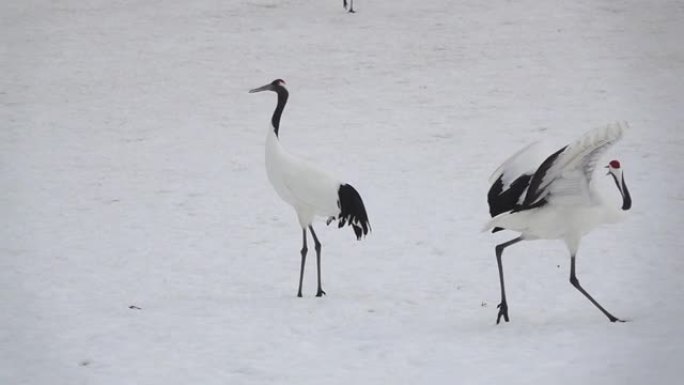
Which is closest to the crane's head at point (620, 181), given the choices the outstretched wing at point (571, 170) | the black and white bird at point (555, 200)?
the black and white bird at point (555, 200)

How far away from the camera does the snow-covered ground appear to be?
244 inches

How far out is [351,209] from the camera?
303 inches

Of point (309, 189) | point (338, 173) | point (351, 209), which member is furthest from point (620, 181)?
point (338, 173)

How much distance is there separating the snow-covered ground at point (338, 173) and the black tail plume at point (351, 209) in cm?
50

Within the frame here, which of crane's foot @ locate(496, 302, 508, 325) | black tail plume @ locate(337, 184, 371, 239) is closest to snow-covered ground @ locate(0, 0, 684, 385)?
crane's foot @ locate(496, 302, 508, 325)

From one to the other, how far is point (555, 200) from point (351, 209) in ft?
5.75

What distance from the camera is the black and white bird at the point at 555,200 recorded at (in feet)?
20.4

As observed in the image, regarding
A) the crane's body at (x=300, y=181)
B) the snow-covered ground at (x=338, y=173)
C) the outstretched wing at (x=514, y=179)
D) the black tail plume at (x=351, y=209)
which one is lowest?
the snow-covered ground at (x=338, y=173)

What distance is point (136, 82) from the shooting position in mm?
16359

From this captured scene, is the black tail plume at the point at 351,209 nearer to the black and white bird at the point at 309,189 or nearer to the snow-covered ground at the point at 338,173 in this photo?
the black and white bird at the point at 309,189

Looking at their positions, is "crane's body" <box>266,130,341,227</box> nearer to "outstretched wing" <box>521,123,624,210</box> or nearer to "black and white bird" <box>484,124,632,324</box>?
"black and white bird" <box>484,124,632,324</box>

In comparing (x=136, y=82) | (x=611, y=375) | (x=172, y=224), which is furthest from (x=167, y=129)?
(x=611, y=375)

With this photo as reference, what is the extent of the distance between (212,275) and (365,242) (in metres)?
1.56

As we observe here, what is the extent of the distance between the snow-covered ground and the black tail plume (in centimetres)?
50
